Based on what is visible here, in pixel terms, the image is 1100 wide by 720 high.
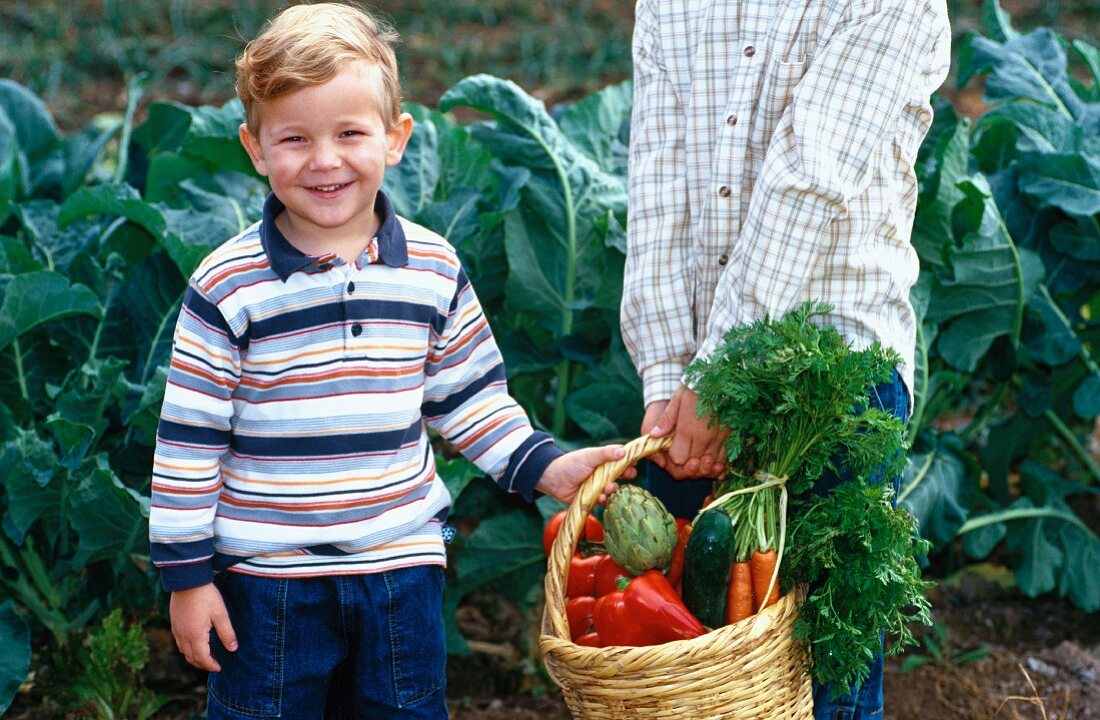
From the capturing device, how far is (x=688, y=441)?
7.55 feet

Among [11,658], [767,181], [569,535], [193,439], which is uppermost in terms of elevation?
[767,181]

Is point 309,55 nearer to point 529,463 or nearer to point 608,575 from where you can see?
point 529,463

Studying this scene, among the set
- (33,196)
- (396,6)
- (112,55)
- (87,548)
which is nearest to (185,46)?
(112,55)

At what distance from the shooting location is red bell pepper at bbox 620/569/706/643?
2143mm

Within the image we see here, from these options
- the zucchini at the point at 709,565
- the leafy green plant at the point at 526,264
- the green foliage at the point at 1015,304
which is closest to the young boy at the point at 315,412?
the zucchini at the point at 709,565

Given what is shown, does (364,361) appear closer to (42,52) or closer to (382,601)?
(382,601)

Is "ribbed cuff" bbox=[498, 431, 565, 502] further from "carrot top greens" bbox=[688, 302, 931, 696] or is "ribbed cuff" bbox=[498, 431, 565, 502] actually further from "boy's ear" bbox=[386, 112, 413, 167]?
"boy's ear" bbox=[386, 112, 413, 167]

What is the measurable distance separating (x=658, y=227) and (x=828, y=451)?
0.56 metres

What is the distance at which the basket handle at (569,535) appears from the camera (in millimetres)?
2148

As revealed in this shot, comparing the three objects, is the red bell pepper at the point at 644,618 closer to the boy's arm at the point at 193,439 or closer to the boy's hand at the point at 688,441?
the boy's hand at the point at 688,441

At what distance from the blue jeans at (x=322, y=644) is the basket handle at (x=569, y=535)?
0.25 metres

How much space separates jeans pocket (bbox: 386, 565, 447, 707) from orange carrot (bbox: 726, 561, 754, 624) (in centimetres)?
55

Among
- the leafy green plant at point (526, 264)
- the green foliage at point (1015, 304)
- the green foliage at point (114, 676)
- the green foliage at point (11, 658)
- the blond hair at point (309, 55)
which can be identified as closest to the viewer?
the blond hair at point (309, 55)

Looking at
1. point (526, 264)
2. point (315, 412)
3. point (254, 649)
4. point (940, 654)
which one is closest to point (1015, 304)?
point (940, 654)
